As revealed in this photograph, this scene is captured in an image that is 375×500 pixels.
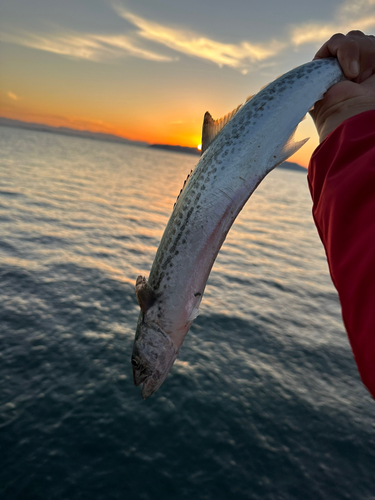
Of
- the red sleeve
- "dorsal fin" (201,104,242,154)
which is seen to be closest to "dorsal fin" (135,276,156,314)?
"dorsal fin" (201,104,242,154)

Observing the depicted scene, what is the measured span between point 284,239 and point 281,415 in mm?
20028

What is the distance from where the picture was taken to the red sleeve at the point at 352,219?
1328 millimetres

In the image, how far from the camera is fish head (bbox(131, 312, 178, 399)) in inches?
132

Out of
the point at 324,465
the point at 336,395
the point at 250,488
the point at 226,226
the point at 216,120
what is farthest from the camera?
the point at 336,395

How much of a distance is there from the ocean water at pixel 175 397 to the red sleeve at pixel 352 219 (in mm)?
5613

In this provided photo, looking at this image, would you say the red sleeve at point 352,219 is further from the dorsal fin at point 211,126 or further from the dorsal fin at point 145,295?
the dorsal fin at point 145,295

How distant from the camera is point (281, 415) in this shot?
299 inches

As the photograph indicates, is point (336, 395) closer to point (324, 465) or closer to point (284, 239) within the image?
point (324, 465)

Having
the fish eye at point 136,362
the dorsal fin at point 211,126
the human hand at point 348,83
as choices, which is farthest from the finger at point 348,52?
the fish eye at point 136,362

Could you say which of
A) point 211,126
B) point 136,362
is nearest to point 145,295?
point 136,362

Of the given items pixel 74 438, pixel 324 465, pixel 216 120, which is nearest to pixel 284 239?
pixel 324 465

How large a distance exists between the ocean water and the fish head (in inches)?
113

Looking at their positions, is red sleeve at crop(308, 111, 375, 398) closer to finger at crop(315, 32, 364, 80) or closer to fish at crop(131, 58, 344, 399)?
fish at crop(131, 58, 344, 399)

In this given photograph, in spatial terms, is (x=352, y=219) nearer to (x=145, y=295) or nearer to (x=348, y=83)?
(x=348, y=83)
